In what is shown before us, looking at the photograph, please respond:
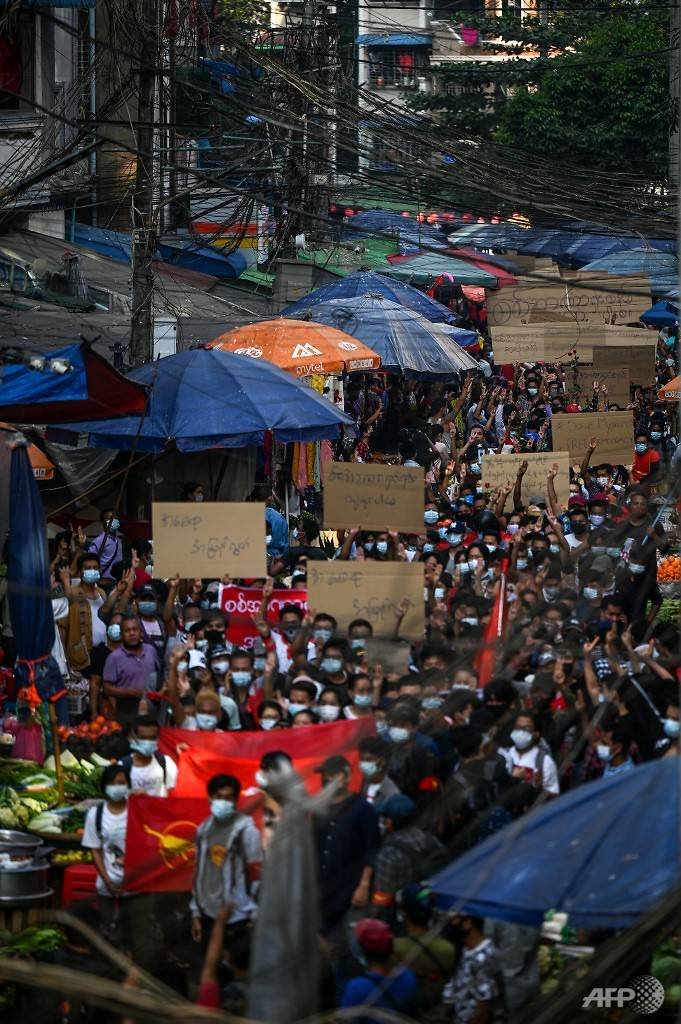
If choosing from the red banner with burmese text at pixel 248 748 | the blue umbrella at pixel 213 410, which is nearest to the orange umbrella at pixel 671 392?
the blue umbrella at pixel 213 410

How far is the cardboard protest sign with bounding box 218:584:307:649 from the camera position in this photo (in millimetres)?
11875

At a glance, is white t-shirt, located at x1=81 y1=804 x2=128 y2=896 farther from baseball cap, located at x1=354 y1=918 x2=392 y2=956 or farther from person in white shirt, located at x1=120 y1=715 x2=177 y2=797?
baseball cap, located at x1=354 y1=918 x2=392 y2=956

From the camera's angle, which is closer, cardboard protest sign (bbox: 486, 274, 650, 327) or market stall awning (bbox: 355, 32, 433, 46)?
cardboard protest sign (bbox: 486, 274, 650, 327)

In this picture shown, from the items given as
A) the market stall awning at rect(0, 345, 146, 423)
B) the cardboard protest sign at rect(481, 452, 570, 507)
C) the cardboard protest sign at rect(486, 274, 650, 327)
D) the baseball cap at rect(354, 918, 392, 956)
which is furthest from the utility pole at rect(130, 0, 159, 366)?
the baseball cap at rect(354, 918, 392, 956)

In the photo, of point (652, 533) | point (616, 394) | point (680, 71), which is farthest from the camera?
point (616, 394)

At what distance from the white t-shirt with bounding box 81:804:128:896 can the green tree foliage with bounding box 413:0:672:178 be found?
27.7m

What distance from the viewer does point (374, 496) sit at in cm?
1325

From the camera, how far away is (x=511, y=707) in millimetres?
9352

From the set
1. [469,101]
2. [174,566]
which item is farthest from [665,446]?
[469,101]

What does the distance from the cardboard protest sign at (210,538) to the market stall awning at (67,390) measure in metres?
1.20

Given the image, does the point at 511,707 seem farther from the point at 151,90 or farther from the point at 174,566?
the point at 151,90

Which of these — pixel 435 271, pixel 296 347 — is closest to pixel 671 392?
pixel 296 347

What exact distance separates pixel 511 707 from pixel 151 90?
26.2ft

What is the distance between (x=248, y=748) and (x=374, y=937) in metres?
2.36
